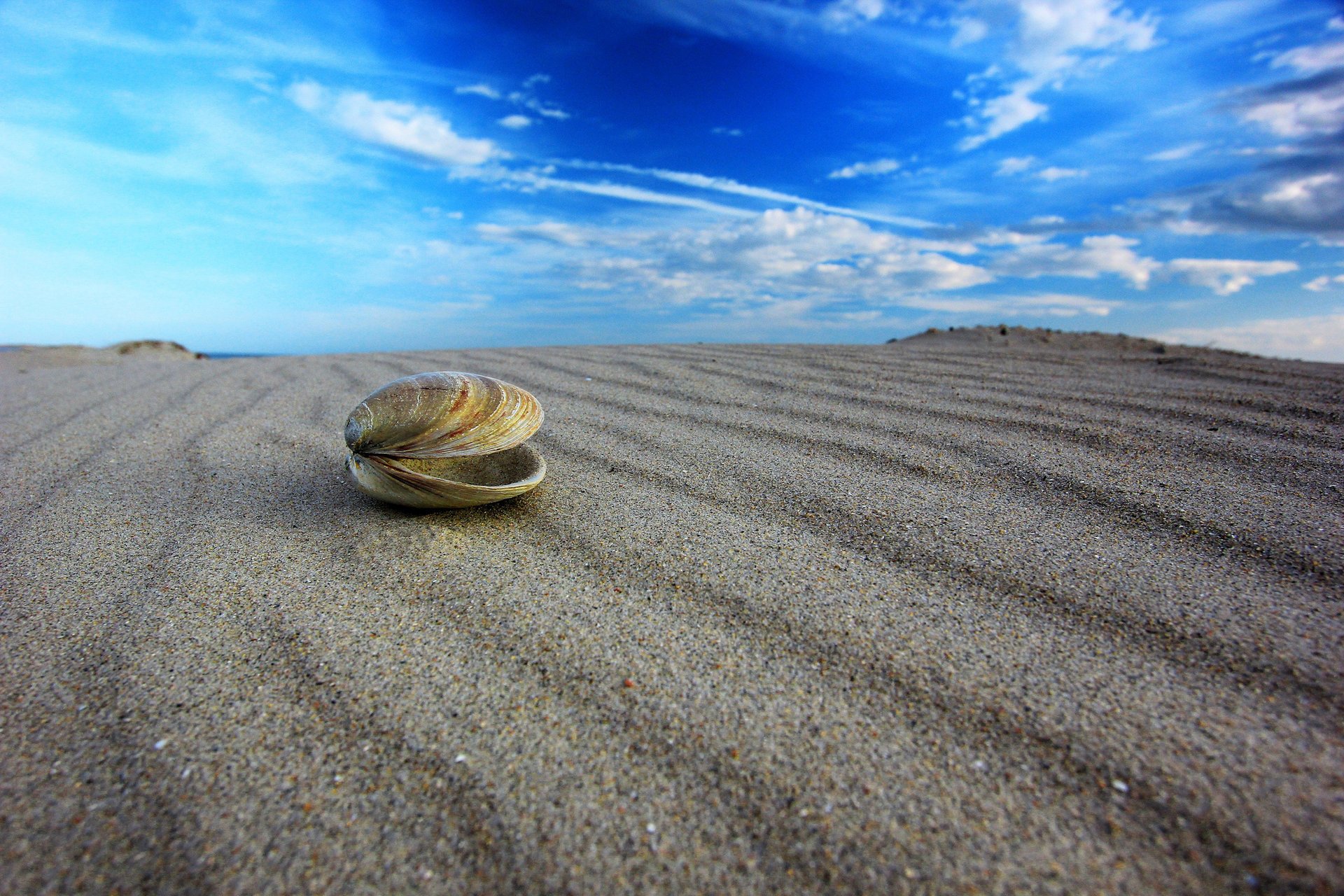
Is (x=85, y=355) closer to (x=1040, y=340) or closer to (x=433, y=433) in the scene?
(x=433, y=433)

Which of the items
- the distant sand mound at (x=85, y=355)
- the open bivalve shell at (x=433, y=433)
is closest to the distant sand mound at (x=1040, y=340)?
the open bivalve shell at (x=433, y=433)

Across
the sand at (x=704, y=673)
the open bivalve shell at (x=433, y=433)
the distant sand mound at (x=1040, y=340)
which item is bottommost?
the sand at (x=704, y=673)

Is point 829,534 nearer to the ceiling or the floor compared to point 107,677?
nearer to the ceiling

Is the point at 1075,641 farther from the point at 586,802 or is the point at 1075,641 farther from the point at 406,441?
the point at 406,441

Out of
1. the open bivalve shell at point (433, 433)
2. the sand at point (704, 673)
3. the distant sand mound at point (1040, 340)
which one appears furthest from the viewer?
the distant sand mound at point (1040, 340)

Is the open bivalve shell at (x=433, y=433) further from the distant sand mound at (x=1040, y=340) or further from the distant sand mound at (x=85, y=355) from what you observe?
the distant sand mound at (x=85, y=355)

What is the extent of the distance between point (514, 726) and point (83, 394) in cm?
472

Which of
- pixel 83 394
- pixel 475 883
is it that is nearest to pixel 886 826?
pixel 475 883

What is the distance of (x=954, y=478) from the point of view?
211cm

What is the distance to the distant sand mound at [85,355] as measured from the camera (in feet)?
22.1

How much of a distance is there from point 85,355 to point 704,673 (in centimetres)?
1013

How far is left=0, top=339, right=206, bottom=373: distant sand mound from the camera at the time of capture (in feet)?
22.1

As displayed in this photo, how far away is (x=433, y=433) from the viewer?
176 centimetres

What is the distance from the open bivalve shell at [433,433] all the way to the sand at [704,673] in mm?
133
